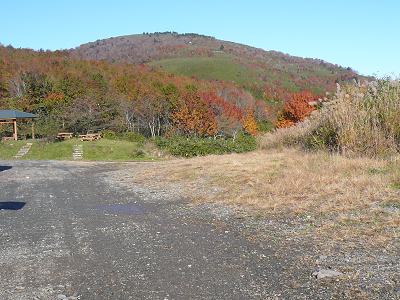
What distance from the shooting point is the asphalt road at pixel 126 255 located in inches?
161

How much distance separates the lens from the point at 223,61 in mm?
127688

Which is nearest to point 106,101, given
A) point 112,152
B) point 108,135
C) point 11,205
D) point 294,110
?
point 108,135

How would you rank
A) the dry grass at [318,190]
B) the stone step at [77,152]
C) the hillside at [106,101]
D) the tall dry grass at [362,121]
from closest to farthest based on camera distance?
the dry grass at [318,190] < the tall dry grass at [362,121] < the stone step at [77,152] < the hillside at [106,101]

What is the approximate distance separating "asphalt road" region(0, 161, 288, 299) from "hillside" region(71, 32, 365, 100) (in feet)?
333

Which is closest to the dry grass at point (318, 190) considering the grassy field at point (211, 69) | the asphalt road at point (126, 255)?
the asphalt road at point (126, 255)

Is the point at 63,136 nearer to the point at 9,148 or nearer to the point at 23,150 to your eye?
the point at 23,150

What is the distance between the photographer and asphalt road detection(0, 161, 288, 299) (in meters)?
4.09

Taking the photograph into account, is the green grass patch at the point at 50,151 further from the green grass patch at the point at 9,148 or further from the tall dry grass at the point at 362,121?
the tall dry grass at the point at 362,121

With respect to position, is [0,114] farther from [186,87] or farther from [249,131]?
[186,87]

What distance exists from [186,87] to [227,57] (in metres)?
58.4

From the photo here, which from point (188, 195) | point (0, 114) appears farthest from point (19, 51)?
point (188, 195)

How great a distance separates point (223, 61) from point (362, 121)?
4709 inches

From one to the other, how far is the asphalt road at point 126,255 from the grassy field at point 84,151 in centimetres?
2195

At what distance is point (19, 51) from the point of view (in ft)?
286
